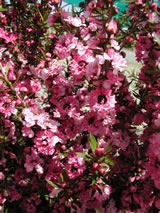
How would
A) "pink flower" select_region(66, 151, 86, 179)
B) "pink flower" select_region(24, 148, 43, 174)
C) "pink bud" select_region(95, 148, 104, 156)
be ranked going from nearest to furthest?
"pink bud" select_region(95, 148, 104, 156)
"pink flower" select_region(66, 151, 86, 179)
"pink flower" select_region(24, 148, 43, 174)

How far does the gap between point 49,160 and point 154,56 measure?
85 cm

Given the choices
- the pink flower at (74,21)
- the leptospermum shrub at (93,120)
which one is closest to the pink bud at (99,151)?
the leptospermum shrub at (93,120)

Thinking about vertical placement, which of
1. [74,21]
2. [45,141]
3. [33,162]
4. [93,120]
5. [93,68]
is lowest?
[33,162]

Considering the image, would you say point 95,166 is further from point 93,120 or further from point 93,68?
point 93,68

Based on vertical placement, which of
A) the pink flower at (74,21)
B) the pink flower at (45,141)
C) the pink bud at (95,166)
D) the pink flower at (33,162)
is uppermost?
the pink flower at (74,21)

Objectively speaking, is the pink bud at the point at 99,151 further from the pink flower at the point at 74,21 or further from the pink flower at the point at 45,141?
the pink flower at the point at 74,21

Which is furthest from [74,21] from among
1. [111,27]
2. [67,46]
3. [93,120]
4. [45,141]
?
[45,141]

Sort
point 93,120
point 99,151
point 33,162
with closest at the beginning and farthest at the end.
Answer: point 99,151 → point 93,120 → point 33,162

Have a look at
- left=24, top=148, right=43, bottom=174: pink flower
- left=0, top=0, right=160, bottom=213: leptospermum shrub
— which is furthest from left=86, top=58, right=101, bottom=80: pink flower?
left=24, top=148, right=43, bottom=174: pink flower

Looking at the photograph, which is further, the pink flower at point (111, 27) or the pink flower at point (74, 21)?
the pink flower at point (74, 21)

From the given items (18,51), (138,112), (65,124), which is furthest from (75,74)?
(18,51)

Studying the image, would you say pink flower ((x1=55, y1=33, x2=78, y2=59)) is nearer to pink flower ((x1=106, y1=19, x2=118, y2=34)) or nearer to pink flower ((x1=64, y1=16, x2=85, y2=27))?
pink flower ((x1=64, y1=16, x2=85, y2=27))

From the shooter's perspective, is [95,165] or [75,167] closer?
[95,165]

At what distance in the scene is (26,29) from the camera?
5.96 feet
